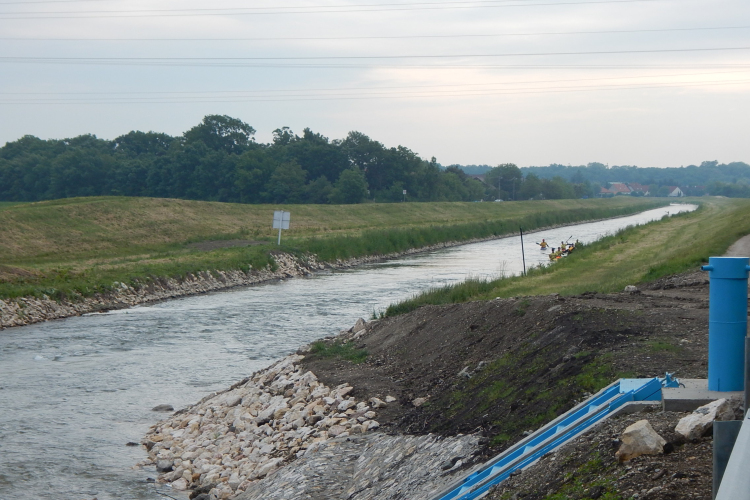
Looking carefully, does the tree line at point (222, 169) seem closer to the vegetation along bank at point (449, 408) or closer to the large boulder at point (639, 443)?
the vegetation along bank at point (449, 408)

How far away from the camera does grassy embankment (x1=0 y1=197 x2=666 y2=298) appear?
3216 cm

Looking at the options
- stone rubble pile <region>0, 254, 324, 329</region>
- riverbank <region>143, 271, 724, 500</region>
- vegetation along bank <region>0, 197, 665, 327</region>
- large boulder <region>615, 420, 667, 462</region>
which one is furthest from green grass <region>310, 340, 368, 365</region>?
vegetation along bank <region>0, 197, 665, 327</region>

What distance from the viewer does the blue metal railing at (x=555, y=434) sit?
680 centimetres

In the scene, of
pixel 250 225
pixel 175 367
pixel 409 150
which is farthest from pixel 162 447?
pixel 409 150

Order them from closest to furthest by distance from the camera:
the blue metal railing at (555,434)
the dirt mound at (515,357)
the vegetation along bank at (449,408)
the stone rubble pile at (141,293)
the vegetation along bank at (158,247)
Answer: the vegetation along bank at (449,408), the blue metal railing at (555,434), the dirt mound at (515,357), the stone rubble pile at (141,293), the vegetation along bank at (158,247)

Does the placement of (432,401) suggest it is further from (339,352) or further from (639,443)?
(639,443)

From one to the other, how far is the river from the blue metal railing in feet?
18.7

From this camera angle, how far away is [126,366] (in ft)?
61.8

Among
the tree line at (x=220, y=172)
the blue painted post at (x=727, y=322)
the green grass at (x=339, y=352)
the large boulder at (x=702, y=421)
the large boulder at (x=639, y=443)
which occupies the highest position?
the tree line at (x=220, y=172)

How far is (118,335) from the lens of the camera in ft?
75.9

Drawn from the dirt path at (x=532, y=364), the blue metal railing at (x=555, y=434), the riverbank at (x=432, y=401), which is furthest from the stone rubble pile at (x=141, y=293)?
the blue metal railing at (x=555, y=434)

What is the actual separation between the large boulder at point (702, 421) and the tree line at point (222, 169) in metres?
96.2

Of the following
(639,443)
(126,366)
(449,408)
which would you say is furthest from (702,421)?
(126,366)

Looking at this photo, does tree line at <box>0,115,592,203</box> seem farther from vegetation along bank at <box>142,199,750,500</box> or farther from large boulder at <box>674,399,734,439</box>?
A: large boulder at <box>674,399,734,439</box>
